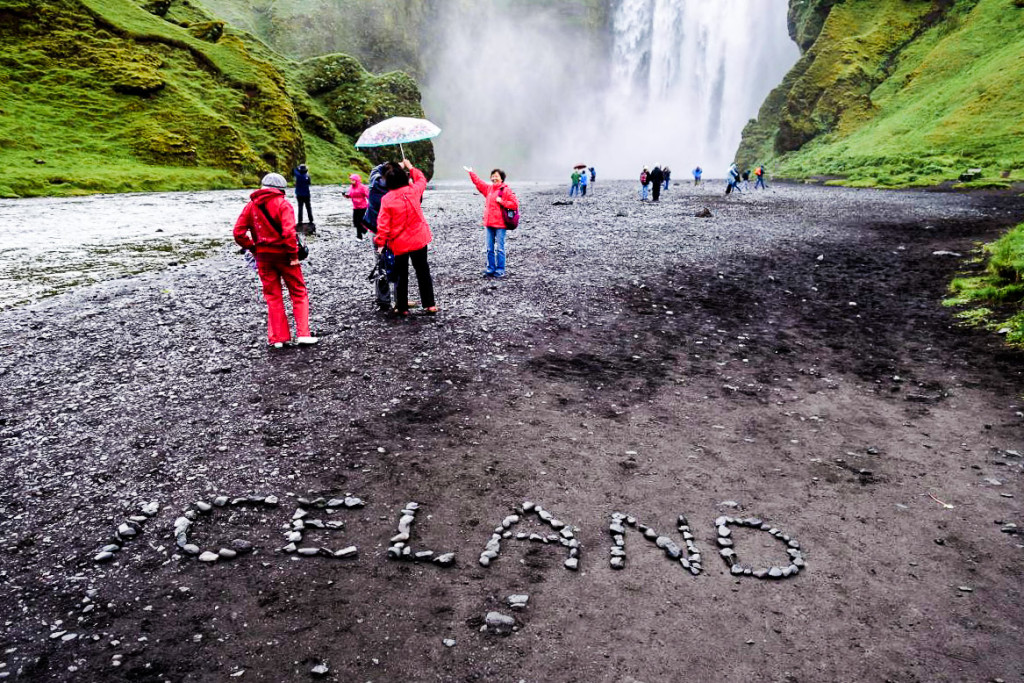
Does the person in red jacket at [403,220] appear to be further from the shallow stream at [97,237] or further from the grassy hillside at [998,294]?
the grassy hillside at [998,294]

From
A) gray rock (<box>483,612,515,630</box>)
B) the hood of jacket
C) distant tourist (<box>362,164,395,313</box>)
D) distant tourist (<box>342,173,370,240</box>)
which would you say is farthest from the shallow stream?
gray rock (<box>483,612,515,630</box>)

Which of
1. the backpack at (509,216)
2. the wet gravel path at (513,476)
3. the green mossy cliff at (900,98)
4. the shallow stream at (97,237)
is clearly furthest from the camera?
the green mossy cliff at (900,98)

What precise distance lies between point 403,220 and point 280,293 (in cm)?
292

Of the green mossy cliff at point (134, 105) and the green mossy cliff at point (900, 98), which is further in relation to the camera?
the green mossy cliff at point (134, 105)

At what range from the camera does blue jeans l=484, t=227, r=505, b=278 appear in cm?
1681

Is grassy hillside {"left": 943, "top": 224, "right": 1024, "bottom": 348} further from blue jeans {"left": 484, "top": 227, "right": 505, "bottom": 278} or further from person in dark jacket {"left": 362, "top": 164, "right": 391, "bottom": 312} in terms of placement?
person in dark jacket {"left": 362, "top": 164, "right": 391, "bottom": 312}

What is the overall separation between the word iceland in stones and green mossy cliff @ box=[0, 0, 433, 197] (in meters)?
57.8

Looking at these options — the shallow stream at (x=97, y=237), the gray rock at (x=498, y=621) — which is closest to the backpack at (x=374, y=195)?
the gray rock at (x=498, y=621)

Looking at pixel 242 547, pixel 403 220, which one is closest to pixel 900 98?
pixel 403 220

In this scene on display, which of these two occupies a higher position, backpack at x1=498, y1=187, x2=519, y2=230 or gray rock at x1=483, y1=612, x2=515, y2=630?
backpack at x1=498, y1=187, x2=519, y2=230

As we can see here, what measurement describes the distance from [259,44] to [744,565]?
128 m

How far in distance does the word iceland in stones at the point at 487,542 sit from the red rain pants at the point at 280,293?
5402 mm

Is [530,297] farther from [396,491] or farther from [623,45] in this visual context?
[623,45]

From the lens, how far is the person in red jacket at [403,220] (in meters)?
11.8
